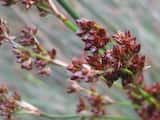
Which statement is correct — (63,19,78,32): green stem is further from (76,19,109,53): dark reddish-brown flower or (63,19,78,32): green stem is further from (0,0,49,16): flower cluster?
(76,19,109,53): dark reddish-brown flower

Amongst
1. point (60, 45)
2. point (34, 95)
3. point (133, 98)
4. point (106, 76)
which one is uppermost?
point (60, 45)

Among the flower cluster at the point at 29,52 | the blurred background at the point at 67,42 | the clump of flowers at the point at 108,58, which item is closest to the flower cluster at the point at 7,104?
the flower cluster at the point at 29,52

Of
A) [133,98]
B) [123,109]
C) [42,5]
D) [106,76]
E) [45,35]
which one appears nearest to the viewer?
[106,76]

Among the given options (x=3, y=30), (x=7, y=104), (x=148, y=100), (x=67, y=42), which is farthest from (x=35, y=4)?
(x=67, y=42)

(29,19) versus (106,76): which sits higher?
(29,19)

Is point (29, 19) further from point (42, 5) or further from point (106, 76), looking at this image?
point (106, 76)

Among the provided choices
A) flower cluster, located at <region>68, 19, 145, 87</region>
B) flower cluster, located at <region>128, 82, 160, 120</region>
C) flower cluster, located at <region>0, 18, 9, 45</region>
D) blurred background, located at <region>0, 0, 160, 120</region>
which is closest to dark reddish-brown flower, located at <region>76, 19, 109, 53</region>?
flower cluster, located at <region>68, 19, 145, 87</region>

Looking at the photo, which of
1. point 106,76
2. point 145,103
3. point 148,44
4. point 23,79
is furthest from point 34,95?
point 106,76
